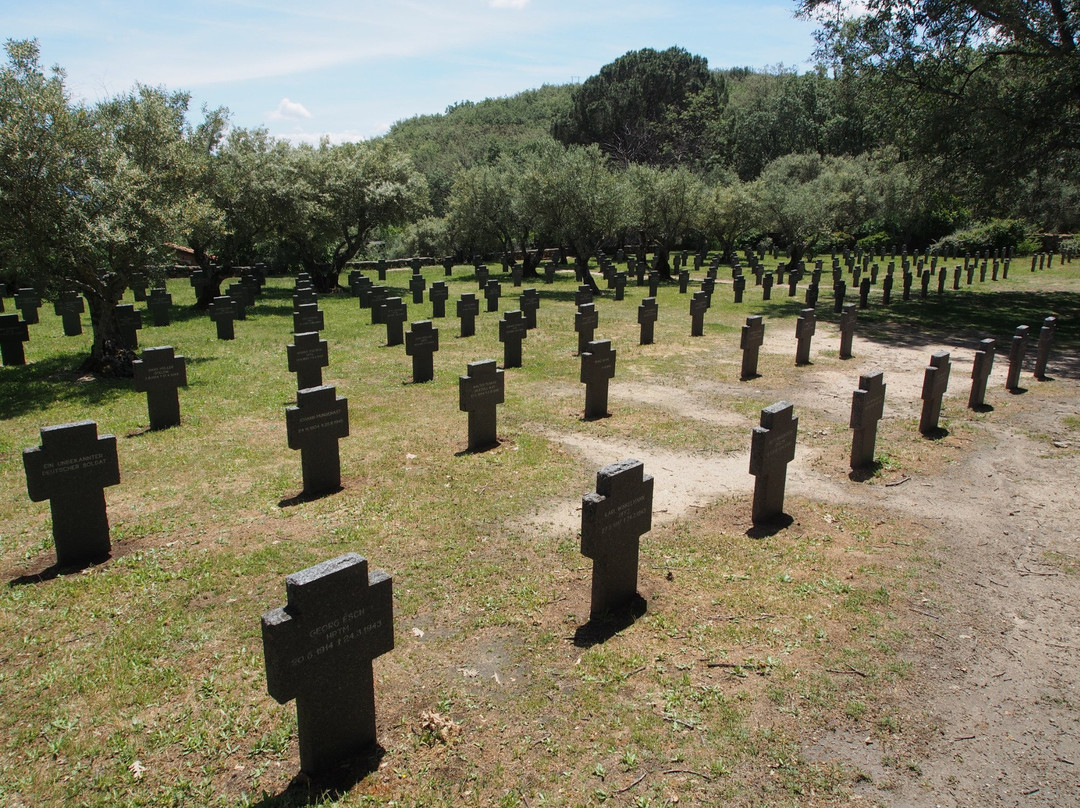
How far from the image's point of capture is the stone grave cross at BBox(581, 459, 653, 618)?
531 centimetres

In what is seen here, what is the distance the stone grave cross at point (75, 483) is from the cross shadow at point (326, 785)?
3.73 m

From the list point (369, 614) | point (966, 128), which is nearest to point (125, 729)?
point (369, 614)

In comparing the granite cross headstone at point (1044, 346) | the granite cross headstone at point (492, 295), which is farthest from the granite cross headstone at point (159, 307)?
the granite cross headstone at point (1044, 346)

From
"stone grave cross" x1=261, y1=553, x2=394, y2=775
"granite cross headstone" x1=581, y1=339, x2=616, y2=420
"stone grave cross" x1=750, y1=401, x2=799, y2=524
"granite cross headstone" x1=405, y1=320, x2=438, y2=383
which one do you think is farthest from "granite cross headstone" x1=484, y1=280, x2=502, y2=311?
"stone grave cross" x1=261, y1=553, x2=394, y2=775

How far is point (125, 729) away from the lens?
4.29 metres

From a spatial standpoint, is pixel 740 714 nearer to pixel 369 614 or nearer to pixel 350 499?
pixel 369 614

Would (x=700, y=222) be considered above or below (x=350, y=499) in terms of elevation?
above

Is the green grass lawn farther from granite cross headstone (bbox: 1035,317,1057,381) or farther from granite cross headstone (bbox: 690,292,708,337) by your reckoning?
granite cross headstone (bbox: 690,292,708,337)

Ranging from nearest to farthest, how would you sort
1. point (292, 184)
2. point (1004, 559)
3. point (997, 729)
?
1. point (997, 729)
2. point (1004, 559)
3. point (292, 184)

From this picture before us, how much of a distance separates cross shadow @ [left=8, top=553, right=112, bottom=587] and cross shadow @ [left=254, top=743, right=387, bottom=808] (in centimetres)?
363

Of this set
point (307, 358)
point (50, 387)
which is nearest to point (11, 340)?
point (50, 387)

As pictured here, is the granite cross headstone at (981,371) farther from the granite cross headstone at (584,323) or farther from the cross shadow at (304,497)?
the cross shadow at (304,497)

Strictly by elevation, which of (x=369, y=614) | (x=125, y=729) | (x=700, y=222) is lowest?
(x=125, y=729)

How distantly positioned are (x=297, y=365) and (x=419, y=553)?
5.77 metres
